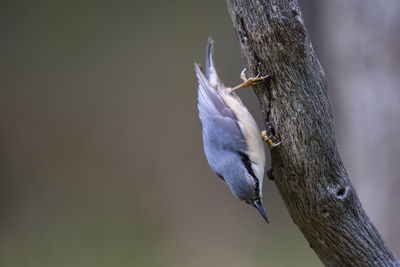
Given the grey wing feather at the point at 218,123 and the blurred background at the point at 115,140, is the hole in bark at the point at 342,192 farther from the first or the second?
the blurred background at the point at 115,140

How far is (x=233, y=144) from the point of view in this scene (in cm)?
284

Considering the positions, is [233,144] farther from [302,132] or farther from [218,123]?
[302,132]

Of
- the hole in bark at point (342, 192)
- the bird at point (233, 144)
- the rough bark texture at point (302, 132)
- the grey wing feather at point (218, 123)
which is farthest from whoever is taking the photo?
the grey wing feather at point (218, 123)

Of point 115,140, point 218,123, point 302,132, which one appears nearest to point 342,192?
point 302,132

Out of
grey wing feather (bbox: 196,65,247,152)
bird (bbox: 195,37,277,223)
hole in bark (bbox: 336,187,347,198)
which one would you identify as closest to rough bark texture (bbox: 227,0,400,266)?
hole in bark (bbox: 336,187,347,198)

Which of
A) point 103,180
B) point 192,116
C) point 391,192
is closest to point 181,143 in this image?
point 192,116

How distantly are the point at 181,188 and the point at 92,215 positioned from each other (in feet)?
4.17

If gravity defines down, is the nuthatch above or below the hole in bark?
above

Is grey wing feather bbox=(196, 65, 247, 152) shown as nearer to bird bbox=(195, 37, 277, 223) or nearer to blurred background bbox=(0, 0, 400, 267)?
bird bbox=(195, 37, 277, 223)

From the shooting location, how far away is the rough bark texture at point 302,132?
91.7 inches

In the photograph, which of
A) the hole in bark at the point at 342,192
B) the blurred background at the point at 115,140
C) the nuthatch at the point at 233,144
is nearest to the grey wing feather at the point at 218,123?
the nuthatch at the point at 233,144

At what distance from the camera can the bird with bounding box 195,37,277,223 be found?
2719 millimetres

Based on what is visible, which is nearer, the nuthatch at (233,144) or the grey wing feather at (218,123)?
the nuthatch at (233,144)

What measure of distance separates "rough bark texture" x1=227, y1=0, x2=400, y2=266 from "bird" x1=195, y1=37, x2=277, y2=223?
16cm
